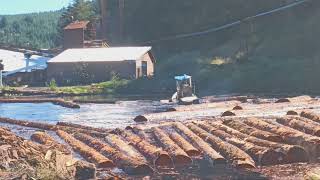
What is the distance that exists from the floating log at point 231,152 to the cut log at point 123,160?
220 cm

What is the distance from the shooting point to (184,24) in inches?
3076

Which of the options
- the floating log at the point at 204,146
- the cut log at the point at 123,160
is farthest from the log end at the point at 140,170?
the floating log at the point at 204,146

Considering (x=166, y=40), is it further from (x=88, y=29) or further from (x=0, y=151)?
(x=0, y=151)

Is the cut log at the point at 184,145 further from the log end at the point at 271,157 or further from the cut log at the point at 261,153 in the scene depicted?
the log end at the point at 271,157

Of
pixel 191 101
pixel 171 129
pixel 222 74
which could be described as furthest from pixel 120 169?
pixel 222 74

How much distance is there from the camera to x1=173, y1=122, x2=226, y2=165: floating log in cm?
1550

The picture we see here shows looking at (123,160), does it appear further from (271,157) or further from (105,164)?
(271,157)

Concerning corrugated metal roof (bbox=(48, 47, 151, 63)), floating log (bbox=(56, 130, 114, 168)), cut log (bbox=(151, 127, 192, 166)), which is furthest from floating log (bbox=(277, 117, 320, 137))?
corrugated metal roof (bbox=(48, 47, 151, 63))

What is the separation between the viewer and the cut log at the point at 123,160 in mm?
14812

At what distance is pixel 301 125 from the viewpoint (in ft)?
63.2

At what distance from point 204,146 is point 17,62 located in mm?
61403

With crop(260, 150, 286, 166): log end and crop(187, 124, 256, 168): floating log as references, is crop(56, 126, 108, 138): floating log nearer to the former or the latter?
crop(187, 124, 256, 168): floating log

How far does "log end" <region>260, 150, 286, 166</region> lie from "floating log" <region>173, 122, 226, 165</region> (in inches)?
40.4

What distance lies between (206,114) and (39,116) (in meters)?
10.3
